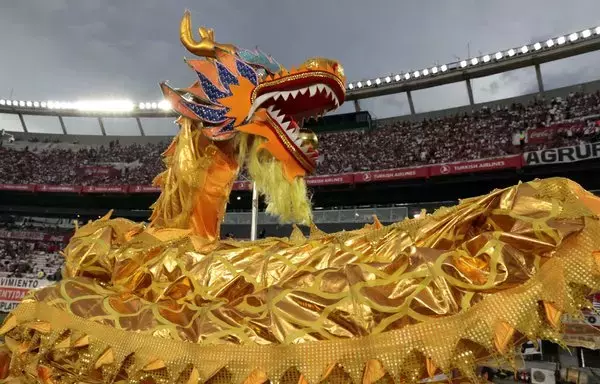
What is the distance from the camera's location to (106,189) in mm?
20000

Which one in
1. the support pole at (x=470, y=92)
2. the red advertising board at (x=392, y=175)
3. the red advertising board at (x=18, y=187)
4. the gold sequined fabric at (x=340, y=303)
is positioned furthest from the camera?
the red advertising board at (x=18, y=187)

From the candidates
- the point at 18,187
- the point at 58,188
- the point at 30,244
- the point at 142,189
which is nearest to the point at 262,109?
the point at 142,189

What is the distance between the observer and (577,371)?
6375 mm

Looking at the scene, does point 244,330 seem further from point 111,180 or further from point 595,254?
point 111,180

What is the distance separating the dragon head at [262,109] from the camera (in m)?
2.65

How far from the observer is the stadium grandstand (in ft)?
45.3

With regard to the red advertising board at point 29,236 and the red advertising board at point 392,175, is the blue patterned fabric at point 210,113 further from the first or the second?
the red advertising board at point 29,236

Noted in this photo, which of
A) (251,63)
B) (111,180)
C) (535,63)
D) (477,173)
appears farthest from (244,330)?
(111,180)

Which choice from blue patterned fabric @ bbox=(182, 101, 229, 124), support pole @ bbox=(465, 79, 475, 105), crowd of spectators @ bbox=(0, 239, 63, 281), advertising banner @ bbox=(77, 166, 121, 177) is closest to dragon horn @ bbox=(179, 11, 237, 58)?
blue patterned fabric @ bbox=(182, 101, 229, 124)

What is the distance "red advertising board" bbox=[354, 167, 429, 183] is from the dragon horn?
12572mm

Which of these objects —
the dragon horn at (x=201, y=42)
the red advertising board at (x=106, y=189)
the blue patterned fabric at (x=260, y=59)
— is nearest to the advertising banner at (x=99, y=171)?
the red advertising board at (x=106, y=189)

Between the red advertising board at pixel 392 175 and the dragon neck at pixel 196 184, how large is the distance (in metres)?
12.6

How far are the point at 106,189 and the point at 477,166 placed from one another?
1540cm

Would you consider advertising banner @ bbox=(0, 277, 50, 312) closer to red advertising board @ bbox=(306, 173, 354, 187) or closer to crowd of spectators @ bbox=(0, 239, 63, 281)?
crowd of spectators @ bbox=(0, 239, 63, 281)
